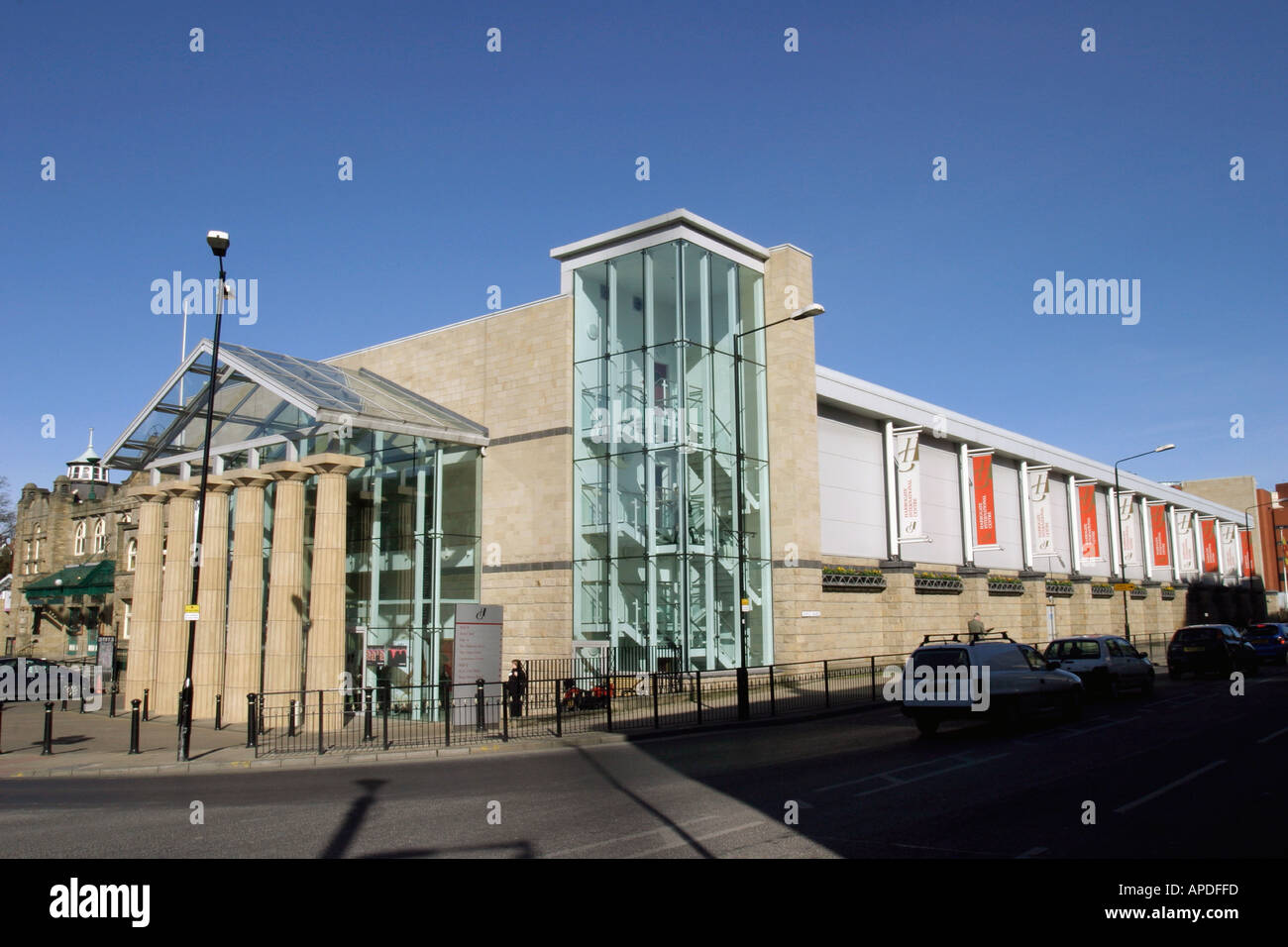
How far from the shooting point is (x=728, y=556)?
2966 centimetres

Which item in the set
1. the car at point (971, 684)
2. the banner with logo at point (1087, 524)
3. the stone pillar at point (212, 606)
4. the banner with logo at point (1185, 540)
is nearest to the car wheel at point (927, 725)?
the car at point (971, 684)

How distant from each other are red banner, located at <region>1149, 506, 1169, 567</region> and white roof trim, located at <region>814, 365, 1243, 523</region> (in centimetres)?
164

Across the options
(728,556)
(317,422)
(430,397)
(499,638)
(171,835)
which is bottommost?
(171,835)

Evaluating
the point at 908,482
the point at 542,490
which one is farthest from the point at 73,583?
the point at 908,482

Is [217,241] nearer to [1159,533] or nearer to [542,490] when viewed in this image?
[542,490]

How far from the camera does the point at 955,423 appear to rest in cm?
4244

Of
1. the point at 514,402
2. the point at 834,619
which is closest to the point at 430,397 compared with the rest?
the point at 514,402

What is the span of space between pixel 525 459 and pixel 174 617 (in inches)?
456

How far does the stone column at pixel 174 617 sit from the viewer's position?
27688mm

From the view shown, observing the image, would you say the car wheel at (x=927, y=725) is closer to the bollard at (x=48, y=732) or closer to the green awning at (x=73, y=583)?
the bollard at (x=48, y=732)

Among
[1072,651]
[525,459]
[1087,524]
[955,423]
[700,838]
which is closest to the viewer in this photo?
[700,838]
